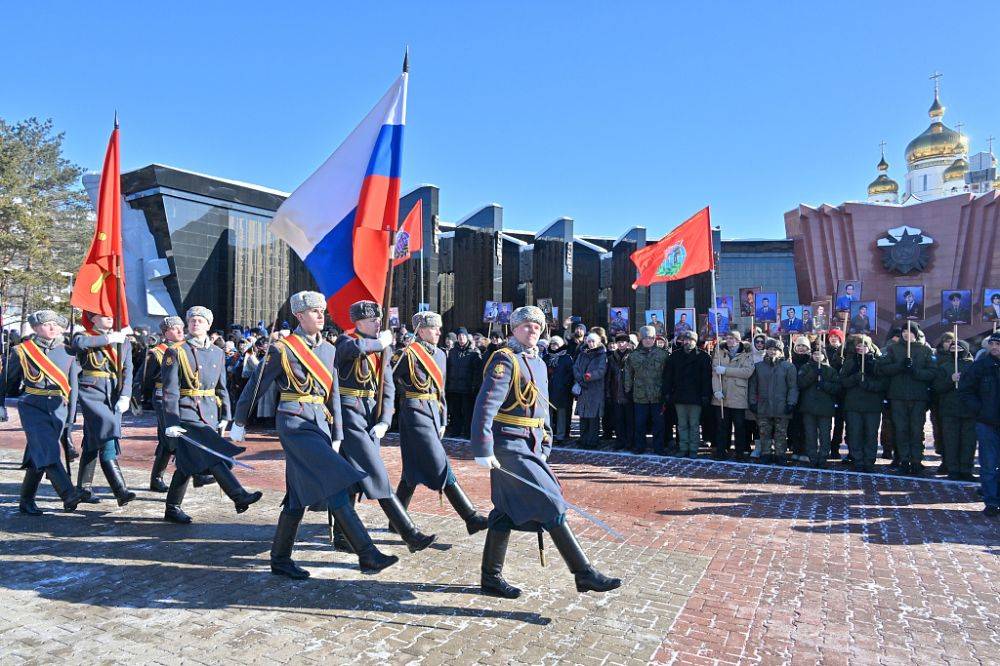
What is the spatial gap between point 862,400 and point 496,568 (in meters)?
7.09

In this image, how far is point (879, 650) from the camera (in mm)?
3816

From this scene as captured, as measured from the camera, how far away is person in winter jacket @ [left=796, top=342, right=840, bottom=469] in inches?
378

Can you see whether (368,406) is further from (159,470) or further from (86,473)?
(86,473)

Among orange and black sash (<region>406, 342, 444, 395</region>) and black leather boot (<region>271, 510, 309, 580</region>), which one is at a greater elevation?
orange and black sash (<region>406, 342, 444, 395</region>)

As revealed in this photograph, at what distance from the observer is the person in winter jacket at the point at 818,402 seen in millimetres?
9609

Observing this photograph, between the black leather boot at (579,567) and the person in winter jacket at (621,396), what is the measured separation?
23.1 feet

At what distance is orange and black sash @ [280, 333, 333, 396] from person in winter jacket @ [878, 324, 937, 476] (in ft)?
25.2

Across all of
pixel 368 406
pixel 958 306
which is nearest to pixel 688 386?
pixel 368 406

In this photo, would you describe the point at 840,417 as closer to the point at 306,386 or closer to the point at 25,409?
the point at 306,386

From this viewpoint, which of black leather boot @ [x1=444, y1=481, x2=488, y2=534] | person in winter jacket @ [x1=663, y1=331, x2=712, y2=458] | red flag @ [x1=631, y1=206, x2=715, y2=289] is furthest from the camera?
red flag @ [x1=631, y1=206, x2=715, y2=289]

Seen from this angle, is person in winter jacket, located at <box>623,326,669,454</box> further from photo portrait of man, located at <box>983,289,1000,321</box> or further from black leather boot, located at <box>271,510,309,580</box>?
photo portrait of man, located at <box>983,289,1000,321</box>

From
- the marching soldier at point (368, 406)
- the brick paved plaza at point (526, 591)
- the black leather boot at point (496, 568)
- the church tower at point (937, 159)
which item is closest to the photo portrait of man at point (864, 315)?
the brick paved plaza at point (526, 591)

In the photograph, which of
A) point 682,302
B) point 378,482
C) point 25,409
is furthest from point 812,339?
point 682,302

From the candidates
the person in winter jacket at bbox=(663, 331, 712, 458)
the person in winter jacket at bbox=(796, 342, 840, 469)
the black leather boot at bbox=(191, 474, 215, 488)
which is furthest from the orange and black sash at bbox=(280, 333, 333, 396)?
the person in winter jacket at bbox=(796, 342, 840, 469)
